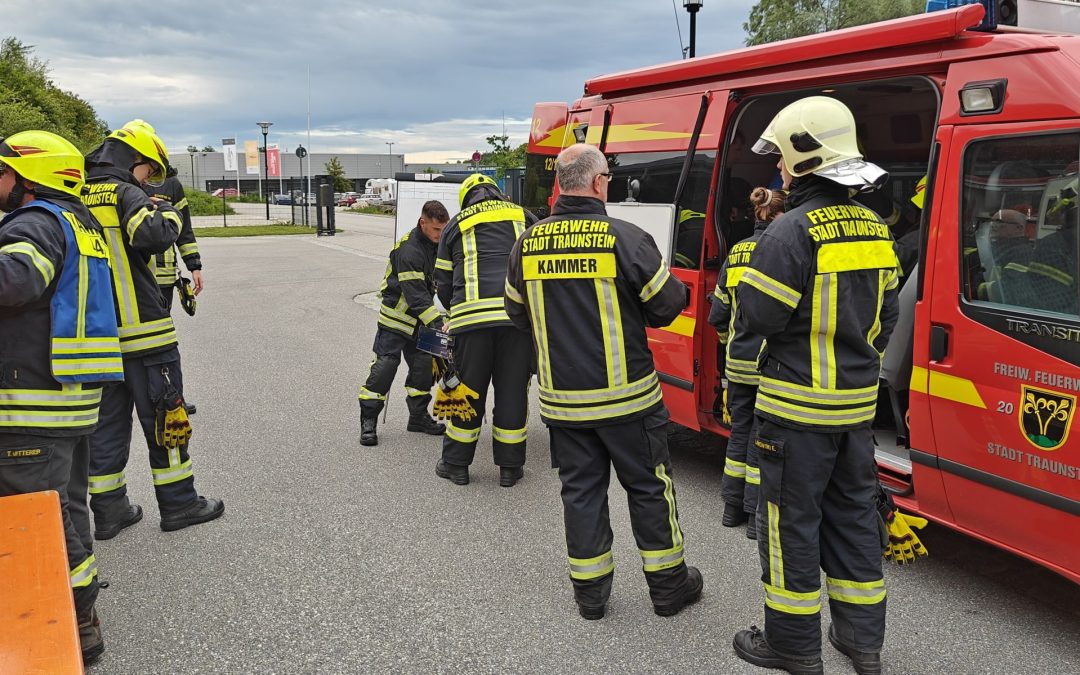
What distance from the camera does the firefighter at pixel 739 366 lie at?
423 centimetres

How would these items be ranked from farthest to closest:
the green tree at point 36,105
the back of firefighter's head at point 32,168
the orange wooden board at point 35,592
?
the green tree at point 36,105
the back of firefighter's head at point 32,168
the orange wooden board at point 35,592

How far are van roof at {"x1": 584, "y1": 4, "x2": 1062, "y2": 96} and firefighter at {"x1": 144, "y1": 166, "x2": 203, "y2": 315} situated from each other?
117 inches

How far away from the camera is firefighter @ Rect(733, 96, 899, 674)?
9.57ft

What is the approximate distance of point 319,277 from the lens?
635 inches

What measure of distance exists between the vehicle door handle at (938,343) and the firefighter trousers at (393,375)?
12.1 ft

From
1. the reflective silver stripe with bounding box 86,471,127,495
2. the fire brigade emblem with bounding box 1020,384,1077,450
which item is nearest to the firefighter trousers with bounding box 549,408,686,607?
the fire brigade emblem with bounding box 1020,384,1077,450

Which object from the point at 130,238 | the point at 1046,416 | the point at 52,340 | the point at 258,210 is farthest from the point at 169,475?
the point at 258,210

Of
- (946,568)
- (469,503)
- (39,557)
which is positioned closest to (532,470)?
(469,503)

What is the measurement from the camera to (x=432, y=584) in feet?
12.8

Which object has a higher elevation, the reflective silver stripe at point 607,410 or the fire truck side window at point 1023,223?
the fire truck side window at point 1023,223

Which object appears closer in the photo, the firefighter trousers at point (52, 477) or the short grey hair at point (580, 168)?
the firefighter trousers at point (52, 477)

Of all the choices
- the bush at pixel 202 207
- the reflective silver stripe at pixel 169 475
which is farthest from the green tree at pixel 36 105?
the reflective silver stripe at pixel 169 475

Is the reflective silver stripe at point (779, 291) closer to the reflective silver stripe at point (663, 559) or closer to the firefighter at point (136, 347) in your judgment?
the reflective silver stripe at point (663, 559)

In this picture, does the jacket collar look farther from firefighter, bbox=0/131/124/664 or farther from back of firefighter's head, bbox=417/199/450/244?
back of firefighter's head, bbox=417/199/450/244
